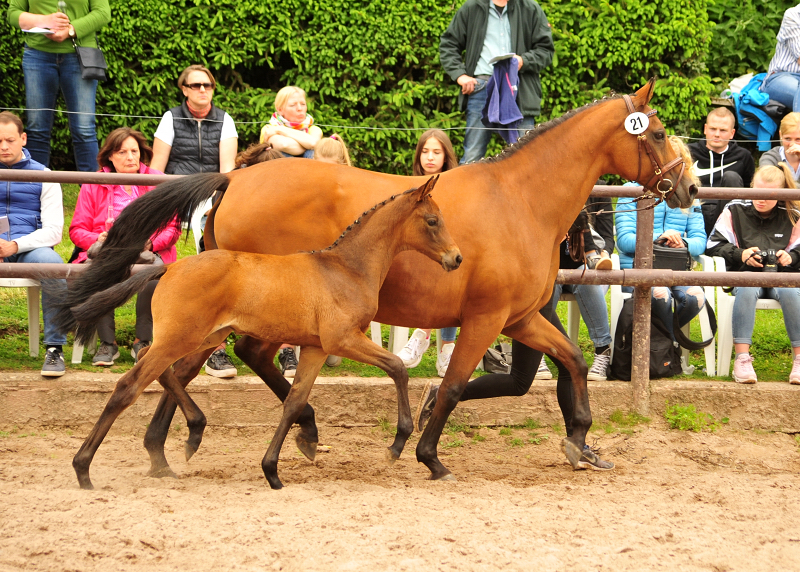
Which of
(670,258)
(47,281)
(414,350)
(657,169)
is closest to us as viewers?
(657,169)

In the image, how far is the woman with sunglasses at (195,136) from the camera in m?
6.84

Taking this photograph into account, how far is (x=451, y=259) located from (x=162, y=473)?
6.33ft

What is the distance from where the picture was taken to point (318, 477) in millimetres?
4922

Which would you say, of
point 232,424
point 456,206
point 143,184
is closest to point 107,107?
point 143,184

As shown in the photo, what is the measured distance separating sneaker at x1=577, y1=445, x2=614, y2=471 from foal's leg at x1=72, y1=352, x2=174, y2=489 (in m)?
2.50

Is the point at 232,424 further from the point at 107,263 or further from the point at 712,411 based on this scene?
the point at 712,411

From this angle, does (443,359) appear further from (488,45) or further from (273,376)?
(488,45)

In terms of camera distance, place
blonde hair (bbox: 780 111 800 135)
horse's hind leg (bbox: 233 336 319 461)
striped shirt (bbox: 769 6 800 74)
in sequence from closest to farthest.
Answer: horse's hind leg (bbox: 233 336 319 461) < blonde hair (bbox: 780 111 800 135) < striped shirt (bbox: 769 6 800 74)

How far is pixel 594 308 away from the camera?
6.35 metres

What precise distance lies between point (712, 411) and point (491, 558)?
331cm

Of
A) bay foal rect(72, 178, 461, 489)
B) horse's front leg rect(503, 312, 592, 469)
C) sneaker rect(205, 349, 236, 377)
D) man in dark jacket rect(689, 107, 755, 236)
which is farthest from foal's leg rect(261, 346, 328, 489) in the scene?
man in dark jacket rect(689, 107, 755, 236)

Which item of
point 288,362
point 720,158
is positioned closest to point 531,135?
point 288,362

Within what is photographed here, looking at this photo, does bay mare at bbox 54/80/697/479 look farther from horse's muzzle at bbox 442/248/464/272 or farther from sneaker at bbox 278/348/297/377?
sneaker at bbox 278/348/297/377

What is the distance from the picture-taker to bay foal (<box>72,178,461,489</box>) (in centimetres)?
430
